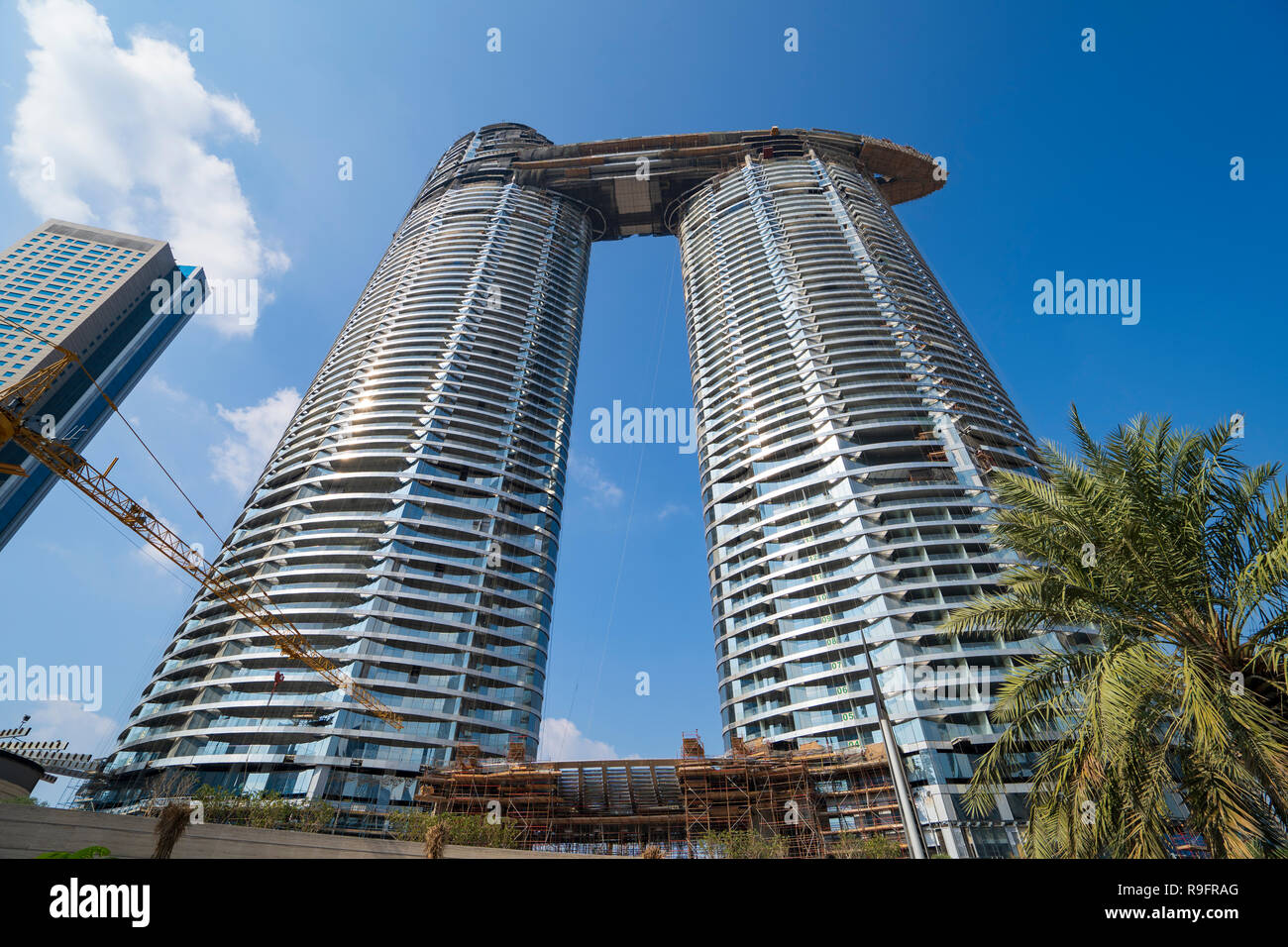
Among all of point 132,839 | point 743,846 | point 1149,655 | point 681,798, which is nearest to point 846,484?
point 681,798

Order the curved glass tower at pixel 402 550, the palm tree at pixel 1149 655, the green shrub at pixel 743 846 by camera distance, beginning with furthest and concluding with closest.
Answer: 1. the curved glass tower at pixel 402 550
2. the green shrub at pixel 743 846
3. the palm tree at pixel 1149 655

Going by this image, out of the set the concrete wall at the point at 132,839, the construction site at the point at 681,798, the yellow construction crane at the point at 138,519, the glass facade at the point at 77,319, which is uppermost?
the glass facade at the point at 77,319

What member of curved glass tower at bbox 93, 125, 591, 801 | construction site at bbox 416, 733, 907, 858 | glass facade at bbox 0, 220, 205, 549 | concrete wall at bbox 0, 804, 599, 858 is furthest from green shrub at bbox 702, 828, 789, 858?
glass facade at bbox 0, 220, 205, 549

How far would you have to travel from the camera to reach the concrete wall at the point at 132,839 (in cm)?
1664

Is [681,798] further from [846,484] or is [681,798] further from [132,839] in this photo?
[132,839]

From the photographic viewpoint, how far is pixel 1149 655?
37.9 ft

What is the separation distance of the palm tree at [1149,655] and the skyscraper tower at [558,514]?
98.1ft

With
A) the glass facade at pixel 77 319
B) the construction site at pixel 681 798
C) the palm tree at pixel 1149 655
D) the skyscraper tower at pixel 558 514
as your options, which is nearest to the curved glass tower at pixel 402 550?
the skyscraper tower at pixel 558 514

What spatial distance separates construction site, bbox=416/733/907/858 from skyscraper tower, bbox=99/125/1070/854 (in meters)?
2.58

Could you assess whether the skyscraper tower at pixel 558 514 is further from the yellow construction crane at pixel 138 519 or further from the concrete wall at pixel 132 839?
the concrete wall at pixel 132 839

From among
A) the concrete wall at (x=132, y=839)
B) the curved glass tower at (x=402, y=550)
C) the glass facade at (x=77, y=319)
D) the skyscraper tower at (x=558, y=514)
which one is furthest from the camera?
the glass facade at (x=77, y=319)

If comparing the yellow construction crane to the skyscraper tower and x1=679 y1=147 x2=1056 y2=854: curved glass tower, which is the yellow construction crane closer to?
the skyscraper tower

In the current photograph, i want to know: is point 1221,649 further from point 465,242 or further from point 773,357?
point 465,242
